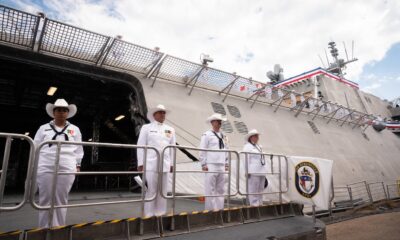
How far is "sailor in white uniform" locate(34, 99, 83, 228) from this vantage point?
114 inches

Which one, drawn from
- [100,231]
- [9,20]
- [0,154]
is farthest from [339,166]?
[0,154]

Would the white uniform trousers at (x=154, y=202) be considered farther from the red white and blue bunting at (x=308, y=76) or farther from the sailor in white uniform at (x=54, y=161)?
the red white and blue bunting at (x=308, y=76)

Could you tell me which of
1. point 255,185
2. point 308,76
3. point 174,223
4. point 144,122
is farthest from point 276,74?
point 174,223

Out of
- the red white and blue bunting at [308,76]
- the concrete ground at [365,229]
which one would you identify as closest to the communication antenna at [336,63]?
the red white and blue bunting at [308,76]

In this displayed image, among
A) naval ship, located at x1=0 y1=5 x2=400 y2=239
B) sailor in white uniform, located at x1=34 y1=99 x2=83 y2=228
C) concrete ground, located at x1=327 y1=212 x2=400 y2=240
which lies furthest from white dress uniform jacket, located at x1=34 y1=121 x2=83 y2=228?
concrete ground, located at x1=327 y1=212 x2=400 y2=240

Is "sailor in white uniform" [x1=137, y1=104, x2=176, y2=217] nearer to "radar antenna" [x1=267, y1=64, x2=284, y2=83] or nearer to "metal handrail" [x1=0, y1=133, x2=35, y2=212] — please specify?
"metal handrail" [x1=0, y1=133, x2=35, y2=212]

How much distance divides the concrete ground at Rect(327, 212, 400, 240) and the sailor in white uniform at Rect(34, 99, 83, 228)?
5.26 meters

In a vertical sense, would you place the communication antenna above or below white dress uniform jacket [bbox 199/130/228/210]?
above

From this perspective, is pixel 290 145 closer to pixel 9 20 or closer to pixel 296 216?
pixel 296 216

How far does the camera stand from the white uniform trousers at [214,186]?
4266mm

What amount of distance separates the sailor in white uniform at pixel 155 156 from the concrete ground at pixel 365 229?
4070mm

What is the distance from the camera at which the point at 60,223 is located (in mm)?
2979

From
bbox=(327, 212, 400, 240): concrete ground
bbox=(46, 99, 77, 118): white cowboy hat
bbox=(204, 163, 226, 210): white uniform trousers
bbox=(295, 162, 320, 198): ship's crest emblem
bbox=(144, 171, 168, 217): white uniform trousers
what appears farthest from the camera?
bbox=(327, 212, 400, 240): concrete ground

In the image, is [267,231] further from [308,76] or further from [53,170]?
[308,76]
